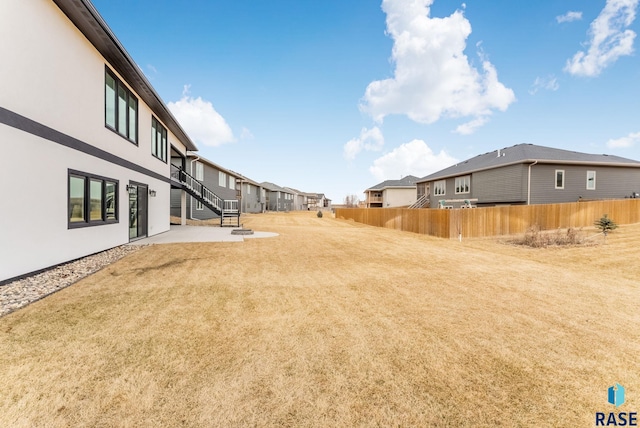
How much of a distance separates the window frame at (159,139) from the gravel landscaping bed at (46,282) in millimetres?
7935

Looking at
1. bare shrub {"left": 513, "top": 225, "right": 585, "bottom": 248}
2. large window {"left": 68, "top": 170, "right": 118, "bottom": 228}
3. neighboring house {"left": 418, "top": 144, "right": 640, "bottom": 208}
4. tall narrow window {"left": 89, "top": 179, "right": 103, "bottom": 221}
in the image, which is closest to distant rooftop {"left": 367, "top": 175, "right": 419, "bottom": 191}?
neighboring house {"left": 418, "top": 144, "right": 640, "bottom": 208}

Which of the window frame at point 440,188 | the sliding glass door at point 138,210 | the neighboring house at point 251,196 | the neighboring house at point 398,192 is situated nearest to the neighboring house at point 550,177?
the window frame at point 440,188

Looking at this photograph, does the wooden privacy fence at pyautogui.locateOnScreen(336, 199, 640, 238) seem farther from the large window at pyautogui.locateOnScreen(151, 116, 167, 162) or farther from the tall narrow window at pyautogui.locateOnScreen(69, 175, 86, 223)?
the large window at pyautogui.locateOnScreen(151, 116, 167, 162)

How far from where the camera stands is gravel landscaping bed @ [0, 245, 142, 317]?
4.70 meters

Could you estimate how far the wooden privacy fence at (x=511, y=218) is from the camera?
1466cm

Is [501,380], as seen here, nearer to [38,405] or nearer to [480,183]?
[38,405]

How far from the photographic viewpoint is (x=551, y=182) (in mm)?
20516

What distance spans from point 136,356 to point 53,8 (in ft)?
29.9

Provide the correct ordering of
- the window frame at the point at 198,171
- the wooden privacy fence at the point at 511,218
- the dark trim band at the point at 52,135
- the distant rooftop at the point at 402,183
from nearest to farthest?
the dark trim band at the point at 52,135 → the wooden privacy fence at the point at 511,218 → the window frame at the point at 198,171 → the distant rooftop at the point at 402,183

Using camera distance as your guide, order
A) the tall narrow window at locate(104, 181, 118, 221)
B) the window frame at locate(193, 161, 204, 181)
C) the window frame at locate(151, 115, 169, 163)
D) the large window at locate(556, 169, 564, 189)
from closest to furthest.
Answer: the tall narrow window at locate(104, 181, 118, 221), the window frame at locate(151, 115, 169, 163), the large window at locate(556, 169, 564, 189), the window frame at locate(193, 161, 204, 181)

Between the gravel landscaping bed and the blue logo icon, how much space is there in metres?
8.12

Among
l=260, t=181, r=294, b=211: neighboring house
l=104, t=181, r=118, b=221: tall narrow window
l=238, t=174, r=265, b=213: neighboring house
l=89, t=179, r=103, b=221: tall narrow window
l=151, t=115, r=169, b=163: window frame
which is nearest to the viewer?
l=89, t=179, r=103, b=221: tall narrow window

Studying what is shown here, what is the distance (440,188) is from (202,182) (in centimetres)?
2577

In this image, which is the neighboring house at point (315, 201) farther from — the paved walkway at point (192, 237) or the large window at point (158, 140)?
the paved walkway at point (192, 237)
